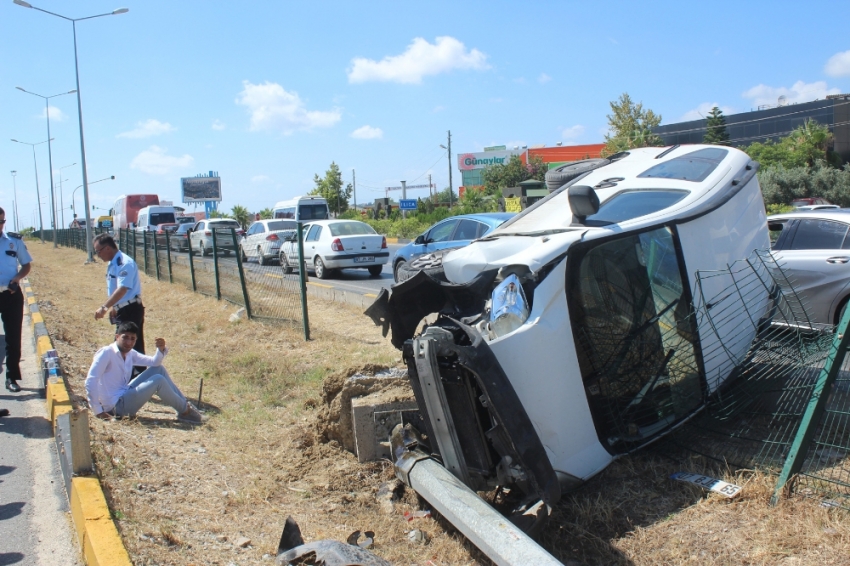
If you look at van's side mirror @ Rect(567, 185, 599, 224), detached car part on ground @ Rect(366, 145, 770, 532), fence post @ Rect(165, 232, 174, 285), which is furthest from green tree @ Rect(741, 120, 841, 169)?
van's side mirror @ Rect(567, 185, 599, 224)

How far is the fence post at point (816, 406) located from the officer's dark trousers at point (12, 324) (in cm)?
674

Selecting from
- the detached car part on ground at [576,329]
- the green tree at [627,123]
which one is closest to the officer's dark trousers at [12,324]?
the detached car part on ground at [576,329]

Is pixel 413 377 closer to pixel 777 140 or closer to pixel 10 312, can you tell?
pixel 10 312

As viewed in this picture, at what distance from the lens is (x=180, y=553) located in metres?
3.59

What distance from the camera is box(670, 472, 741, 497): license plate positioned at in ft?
11.8

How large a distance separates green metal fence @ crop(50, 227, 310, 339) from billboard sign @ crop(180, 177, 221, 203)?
7871cm

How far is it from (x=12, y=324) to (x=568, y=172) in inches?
221

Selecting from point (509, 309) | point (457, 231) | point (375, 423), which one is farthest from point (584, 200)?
point (457, 231)

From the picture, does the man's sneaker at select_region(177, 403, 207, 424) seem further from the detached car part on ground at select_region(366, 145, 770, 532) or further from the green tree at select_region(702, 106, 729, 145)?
the green tree at select_region(702, 106, 729, 145)

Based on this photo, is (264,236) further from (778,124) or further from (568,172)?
(778,124)

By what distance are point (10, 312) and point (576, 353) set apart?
5.88m

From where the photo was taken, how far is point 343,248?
16.9m

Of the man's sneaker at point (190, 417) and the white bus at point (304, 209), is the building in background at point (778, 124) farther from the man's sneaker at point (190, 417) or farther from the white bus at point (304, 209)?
the man's sneaker at point (190, 417)

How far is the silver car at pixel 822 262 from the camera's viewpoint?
21.9 feet
